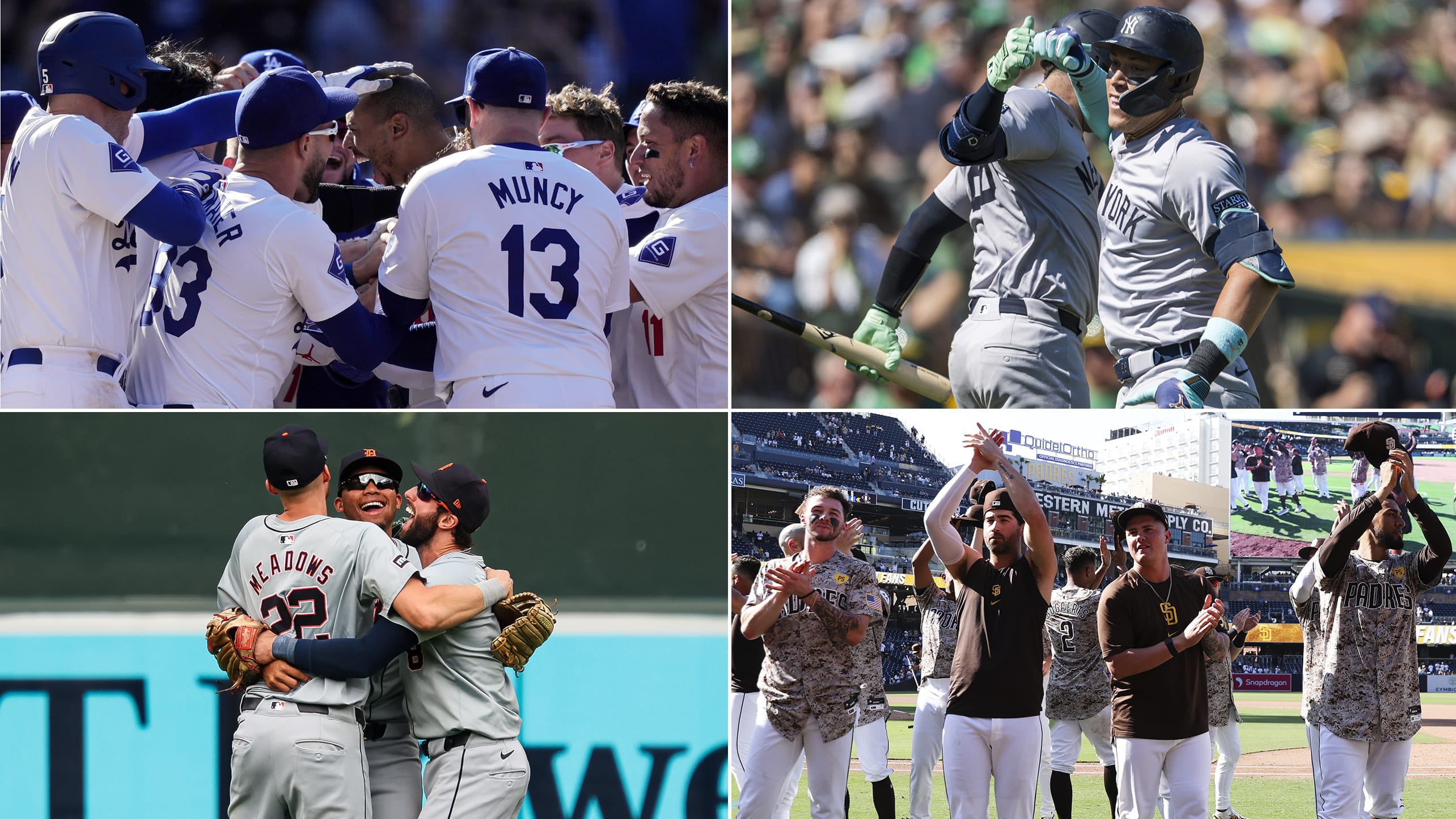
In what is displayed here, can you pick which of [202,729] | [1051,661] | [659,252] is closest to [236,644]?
[202,729]

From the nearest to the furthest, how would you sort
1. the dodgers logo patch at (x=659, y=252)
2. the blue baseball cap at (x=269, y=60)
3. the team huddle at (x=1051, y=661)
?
the team huddle at (x=1051, y=661) → the dodgers logo patch at (x=659, y=252) → the blue baseball cap at (x=269, y=60)

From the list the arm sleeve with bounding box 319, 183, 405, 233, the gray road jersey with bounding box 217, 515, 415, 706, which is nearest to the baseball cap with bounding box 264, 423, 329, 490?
the gray road jersey with bounding box 217, 515, 415, 706

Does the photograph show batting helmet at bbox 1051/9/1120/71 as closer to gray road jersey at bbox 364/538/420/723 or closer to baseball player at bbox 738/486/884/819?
baseball player at bbox 738/486/884/819

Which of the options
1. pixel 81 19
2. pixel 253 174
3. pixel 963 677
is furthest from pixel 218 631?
pixel 963 677

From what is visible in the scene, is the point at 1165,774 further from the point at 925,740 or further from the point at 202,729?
the point at 202,729

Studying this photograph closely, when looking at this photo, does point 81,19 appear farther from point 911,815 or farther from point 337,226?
point 911,815

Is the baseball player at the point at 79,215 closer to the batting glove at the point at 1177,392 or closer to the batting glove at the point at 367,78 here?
the batting glove at the point at 367,78

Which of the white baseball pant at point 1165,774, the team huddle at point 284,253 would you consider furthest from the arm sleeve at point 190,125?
the white baseball pant at point 1165,774
